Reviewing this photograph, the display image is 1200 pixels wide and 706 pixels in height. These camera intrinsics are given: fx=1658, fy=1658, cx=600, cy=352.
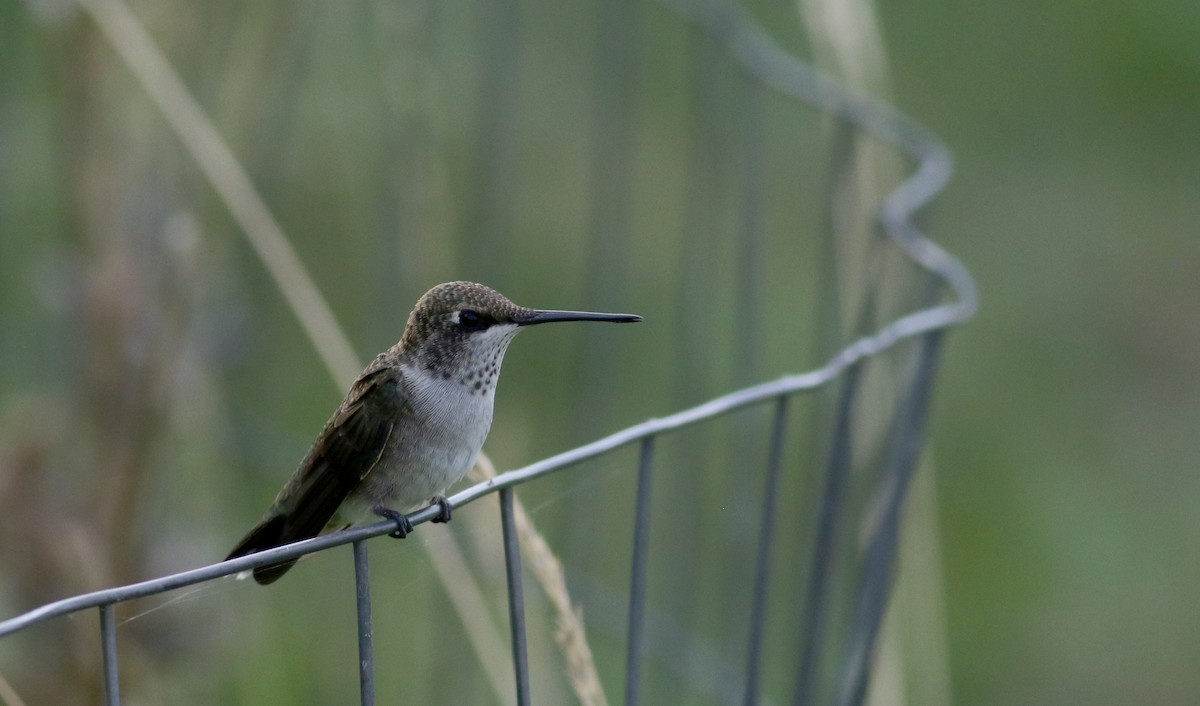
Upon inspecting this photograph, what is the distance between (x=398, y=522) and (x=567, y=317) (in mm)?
362

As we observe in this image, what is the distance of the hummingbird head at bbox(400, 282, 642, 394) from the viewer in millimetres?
1965

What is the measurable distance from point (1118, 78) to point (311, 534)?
587cm

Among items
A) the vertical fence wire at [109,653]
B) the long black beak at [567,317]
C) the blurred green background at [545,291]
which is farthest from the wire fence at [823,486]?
the blurred green background at [545,291]

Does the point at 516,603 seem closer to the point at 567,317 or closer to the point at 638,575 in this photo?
the point at 638,575

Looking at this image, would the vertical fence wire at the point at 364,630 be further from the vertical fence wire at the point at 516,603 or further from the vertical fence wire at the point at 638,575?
the vertical fence wire at the point at 638,575

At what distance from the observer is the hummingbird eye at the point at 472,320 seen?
1979 mm

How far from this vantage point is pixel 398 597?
330 centimetres

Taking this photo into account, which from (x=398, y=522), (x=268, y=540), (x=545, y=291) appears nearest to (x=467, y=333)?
(x=268, y=540)

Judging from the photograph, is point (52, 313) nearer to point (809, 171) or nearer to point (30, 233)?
point (30, 233)

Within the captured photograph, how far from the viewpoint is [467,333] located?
1.99 m

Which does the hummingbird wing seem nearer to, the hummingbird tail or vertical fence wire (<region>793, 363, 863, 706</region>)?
the hummingbird tail

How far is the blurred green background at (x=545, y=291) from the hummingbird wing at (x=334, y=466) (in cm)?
14

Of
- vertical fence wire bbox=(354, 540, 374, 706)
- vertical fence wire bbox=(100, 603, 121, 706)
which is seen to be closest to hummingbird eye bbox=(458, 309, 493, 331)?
vertical fence wire bbox=(354, 540, 374, 706)

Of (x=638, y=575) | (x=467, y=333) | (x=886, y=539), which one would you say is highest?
(x=467, y=333)
